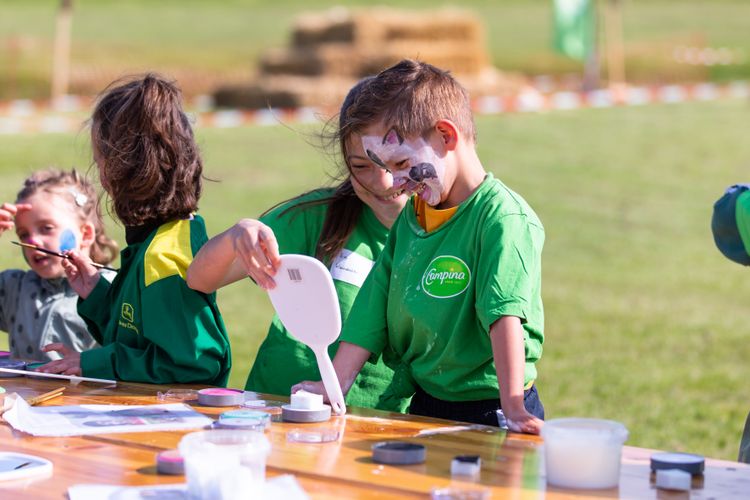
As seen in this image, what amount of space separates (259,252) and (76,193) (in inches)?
72.2

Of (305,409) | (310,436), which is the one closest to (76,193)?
(305,409)

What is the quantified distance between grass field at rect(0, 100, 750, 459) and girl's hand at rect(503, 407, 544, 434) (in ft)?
4.41

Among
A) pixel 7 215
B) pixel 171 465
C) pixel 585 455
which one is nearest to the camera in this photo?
pixel 585 455

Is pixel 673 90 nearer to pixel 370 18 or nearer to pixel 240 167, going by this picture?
pixel 370 18

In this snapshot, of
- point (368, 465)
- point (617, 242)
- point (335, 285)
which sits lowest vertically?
point (368, 465)

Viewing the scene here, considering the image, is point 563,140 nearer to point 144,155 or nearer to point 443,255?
point 144,155

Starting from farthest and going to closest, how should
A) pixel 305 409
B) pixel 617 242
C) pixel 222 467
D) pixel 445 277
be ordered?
pixel 617 242, pixel 445 277, pixel 305 409, pixel 222 467

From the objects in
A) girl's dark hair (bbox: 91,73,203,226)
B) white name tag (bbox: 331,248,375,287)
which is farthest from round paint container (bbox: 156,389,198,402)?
white name tag (bbox: 331,248,375,287)

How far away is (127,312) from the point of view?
3840mm

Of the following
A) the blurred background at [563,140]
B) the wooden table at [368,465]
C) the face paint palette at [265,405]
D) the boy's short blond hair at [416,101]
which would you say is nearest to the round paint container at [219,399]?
the face paint palette at [265,405]

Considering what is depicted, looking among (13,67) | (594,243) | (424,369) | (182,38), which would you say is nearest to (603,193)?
(594,243)

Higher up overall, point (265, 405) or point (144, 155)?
point (144, 155)

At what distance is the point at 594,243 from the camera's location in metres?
12.9

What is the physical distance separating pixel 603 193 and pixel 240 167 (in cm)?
472
